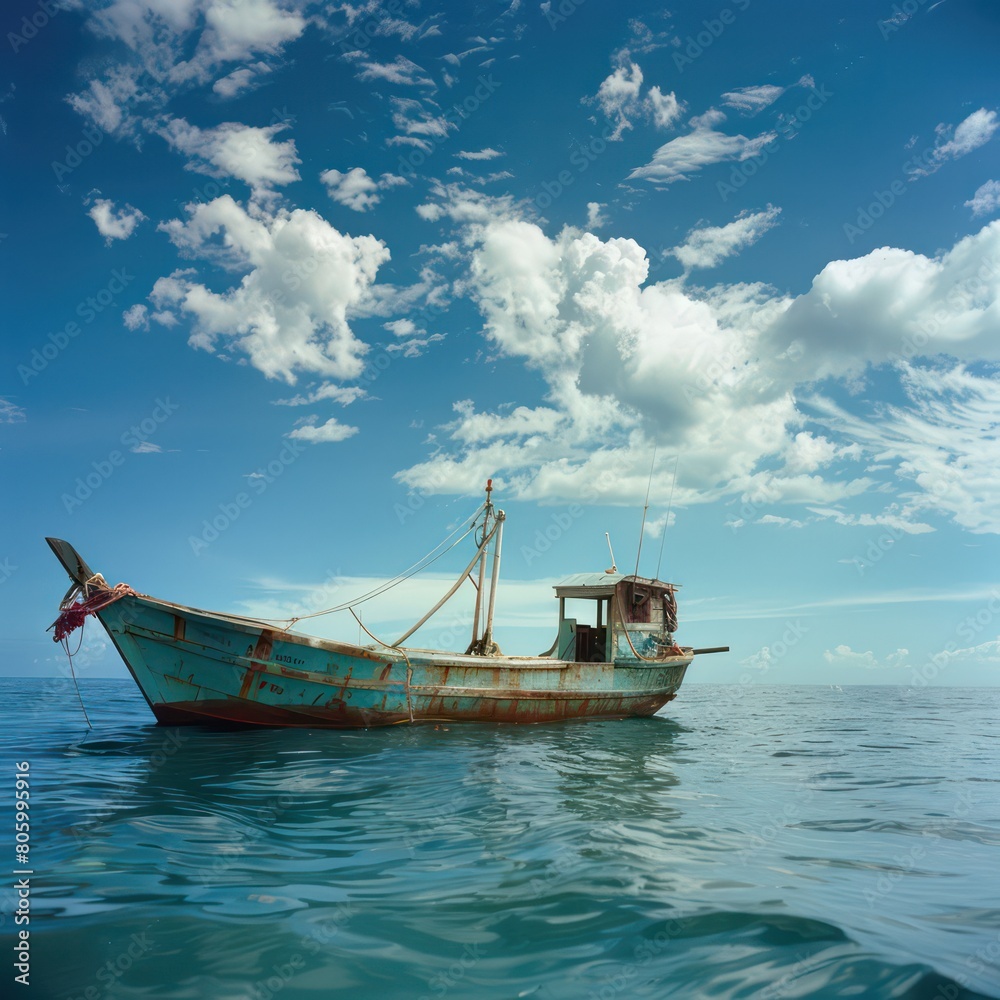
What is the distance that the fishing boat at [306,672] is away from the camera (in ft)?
47.5

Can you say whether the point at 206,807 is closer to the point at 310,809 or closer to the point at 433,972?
the point at 310,809

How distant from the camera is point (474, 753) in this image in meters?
13.1

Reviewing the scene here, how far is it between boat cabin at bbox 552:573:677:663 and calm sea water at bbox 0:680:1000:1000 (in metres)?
9.89

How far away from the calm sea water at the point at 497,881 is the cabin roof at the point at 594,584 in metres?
10.2

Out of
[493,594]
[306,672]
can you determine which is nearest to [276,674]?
[306,672]

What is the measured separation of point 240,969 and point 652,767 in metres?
9.54

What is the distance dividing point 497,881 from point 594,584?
17.0 metres

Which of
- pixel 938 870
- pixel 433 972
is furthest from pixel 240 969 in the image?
pixel 938 870

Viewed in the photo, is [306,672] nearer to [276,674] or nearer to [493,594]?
[276,674]

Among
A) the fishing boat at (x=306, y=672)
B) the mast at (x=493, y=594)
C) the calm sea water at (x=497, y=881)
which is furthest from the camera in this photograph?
the mast at (x=493, y=594)

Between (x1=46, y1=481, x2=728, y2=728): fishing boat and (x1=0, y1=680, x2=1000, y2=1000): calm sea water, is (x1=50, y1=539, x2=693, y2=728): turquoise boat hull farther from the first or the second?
(x1=0, y1=680, x2=1000, y2=1000): calm sea water

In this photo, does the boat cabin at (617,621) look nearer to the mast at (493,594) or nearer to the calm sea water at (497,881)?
the mast at (493,594)

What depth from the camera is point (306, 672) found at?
15273 millimetres

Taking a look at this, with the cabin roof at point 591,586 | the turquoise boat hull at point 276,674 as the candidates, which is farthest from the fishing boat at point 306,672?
the cabin roof at point 591,586
